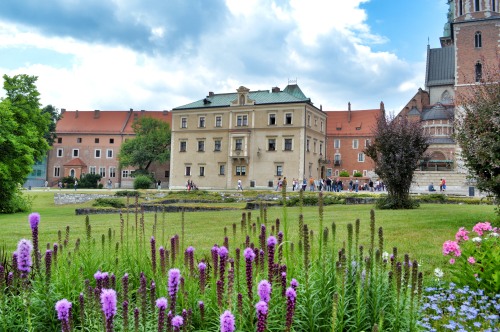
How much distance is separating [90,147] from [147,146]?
1957cm

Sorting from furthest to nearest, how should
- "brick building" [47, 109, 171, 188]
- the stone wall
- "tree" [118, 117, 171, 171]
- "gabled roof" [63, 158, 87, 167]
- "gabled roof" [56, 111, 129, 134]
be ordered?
"gabled roof" [56, 111, 129, 134] → "brick building" [47, 109, 171, 188] → "gabled roof" [63, 158, 87, 167] → "tree" [118, 117, 171, 171] → the stone wall

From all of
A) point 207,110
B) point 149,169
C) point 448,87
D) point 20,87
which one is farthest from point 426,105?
point 20,87

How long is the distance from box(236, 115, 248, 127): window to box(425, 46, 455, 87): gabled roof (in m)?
36.6

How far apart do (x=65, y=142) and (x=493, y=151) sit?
80.3 metres

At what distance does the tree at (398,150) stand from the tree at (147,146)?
161 feet

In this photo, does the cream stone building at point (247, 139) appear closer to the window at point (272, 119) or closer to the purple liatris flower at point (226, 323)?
the window at point (272, 119)

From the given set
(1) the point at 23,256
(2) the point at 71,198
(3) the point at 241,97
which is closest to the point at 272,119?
(3) the point at 241,97

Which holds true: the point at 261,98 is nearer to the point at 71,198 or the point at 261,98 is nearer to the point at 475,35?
the point at 475,35

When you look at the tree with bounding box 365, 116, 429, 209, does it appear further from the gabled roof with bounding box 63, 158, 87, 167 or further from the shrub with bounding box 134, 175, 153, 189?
the gabled roof with bounding box 63, 158, 87, 167

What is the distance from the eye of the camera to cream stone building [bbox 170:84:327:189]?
56344 millimetres

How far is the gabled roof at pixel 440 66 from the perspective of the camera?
74188mm

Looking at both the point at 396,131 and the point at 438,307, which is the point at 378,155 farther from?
the point at 438,307

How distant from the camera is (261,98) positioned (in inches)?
2339

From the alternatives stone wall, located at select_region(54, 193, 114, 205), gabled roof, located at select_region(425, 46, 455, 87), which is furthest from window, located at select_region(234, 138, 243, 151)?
gabled roof, located at select_region(425, 46, 455, 87)
